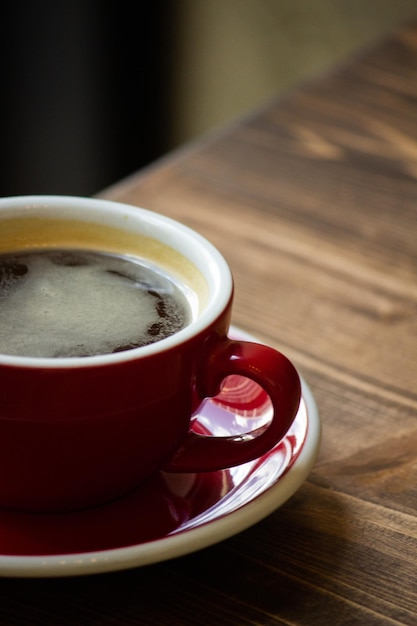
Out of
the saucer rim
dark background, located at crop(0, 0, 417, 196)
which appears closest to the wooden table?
the saucer rim

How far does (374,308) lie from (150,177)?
0.91 feet

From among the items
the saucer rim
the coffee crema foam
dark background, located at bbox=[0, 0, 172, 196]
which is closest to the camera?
the saucer rim

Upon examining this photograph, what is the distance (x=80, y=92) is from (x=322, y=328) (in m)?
1.52

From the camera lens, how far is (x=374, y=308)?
0.71 m

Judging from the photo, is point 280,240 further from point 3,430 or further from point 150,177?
point 3,430

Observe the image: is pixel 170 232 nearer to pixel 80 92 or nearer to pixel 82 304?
pixel 82 304

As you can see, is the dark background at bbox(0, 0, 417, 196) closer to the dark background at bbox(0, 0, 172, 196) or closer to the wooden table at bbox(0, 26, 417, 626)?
the dark background at bbox(0, 0, 172, 196)

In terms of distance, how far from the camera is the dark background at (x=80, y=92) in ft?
6.24

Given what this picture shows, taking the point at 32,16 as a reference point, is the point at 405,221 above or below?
above

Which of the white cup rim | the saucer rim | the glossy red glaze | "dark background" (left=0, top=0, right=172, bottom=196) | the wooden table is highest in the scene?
the white cup rim

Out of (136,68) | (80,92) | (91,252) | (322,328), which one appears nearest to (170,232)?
(91,252)

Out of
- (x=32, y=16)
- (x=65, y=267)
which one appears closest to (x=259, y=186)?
(x=65, y=267)

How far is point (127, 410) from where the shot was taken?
0.42 m

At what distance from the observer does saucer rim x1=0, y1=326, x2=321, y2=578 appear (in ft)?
1.29
